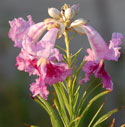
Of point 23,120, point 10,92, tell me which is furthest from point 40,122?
point 10,92

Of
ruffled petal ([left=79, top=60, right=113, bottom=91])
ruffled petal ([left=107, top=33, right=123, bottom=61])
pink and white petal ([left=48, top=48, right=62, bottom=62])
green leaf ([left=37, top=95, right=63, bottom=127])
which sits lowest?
green leaf ([left=37, top=95, right=63, bottom=127])

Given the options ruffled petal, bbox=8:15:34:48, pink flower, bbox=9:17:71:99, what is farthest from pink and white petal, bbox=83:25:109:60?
ruffled petal, bbox=8:15:34:48

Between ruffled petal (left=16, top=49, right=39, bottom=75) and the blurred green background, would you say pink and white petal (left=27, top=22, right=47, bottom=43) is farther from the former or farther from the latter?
the blurred green background

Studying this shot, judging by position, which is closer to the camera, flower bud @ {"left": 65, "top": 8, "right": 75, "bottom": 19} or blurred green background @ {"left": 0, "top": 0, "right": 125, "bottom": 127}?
flower bud @ {"left": 65, "top": 8, "right": 75, "bottom": 19}

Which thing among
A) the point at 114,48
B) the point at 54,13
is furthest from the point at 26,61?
the point at 114,48

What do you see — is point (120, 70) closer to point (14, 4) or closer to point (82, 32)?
point (14, 4)

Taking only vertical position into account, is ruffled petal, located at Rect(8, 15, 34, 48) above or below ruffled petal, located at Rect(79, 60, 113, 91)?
above

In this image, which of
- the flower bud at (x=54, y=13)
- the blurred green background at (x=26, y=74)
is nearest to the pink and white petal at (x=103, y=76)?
the flower bud at (x=54, y=13)
